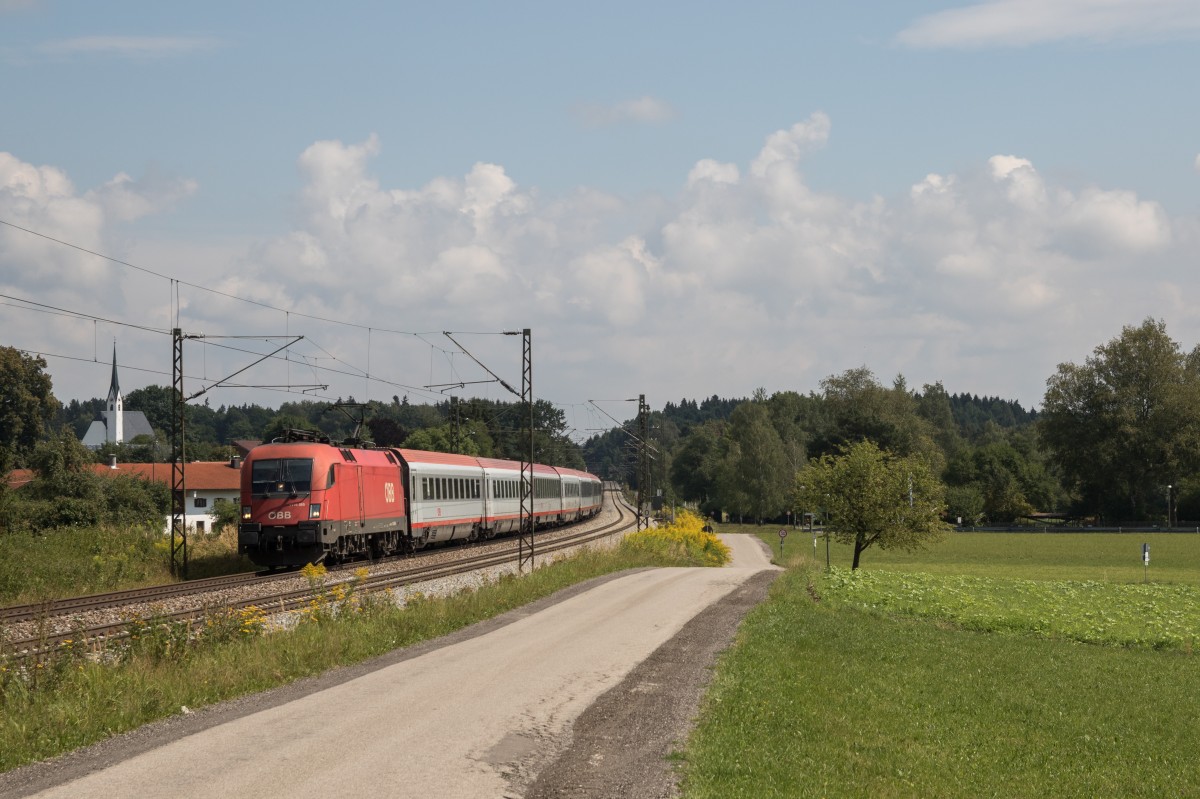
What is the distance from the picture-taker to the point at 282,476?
37656mm

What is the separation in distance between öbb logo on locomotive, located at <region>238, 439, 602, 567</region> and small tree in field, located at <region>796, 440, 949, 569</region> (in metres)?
17.6

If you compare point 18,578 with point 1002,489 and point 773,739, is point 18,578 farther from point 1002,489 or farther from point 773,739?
point 1002,489

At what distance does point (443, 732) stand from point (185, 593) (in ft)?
60.0

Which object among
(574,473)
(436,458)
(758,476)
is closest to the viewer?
(436,458)

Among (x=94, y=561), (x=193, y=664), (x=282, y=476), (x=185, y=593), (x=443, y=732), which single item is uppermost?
(x=282, y=476)

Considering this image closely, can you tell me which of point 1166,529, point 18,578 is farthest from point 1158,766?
point 1166,529

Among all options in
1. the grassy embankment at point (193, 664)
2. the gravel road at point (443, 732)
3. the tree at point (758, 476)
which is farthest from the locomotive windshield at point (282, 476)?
the tree at point (758, 476)

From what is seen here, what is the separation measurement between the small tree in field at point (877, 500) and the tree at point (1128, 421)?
2411 inches

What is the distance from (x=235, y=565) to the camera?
4175 cm

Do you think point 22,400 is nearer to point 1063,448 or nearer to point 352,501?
point 352,501

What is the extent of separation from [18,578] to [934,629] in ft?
77.0

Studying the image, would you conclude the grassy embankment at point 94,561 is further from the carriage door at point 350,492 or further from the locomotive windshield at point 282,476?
the carriage door at point 350,492

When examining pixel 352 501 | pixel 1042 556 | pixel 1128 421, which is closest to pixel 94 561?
pixel 352 501

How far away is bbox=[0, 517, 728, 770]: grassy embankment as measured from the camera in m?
13.6
